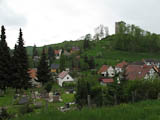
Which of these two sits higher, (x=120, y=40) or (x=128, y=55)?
(x=120, y=40)

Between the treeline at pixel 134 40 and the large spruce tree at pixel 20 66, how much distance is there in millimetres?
64002

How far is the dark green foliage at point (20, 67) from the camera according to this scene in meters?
30.6

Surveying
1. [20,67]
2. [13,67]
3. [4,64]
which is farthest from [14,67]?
[4,64]

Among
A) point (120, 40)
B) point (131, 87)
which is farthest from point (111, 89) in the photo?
point (120, 40)

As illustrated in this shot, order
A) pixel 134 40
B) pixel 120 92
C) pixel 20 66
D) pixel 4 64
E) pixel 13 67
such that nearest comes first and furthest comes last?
pixel 120 92, pixel 4 64, pixel 13 67, pixel 20 66, pixel 134 40

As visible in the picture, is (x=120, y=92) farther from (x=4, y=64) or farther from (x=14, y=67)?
(x=4, y=64)

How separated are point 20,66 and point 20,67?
18 cm

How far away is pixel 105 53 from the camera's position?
84.2 metres

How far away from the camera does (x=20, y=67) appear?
31.6 metres

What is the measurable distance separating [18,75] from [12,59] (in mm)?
3494

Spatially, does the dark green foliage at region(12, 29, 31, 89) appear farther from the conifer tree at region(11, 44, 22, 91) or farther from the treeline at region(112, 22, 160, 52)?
the treeline at region(112, 22, 160, 52)

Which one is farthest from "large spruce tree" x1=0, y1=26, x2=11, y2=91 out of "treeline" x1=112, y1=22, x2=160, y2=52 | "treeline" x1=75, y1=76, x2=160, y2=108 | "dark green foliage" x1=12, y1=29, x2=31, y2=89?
"treeline" x1=112, y1=22, x2=160, y2=52

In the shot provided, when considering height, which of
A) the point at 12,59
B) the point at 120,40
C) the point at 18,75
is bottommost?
the point at 18,75

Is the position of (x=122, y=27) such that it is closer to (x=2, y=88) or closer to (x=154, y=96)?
(x=2, y=88)
